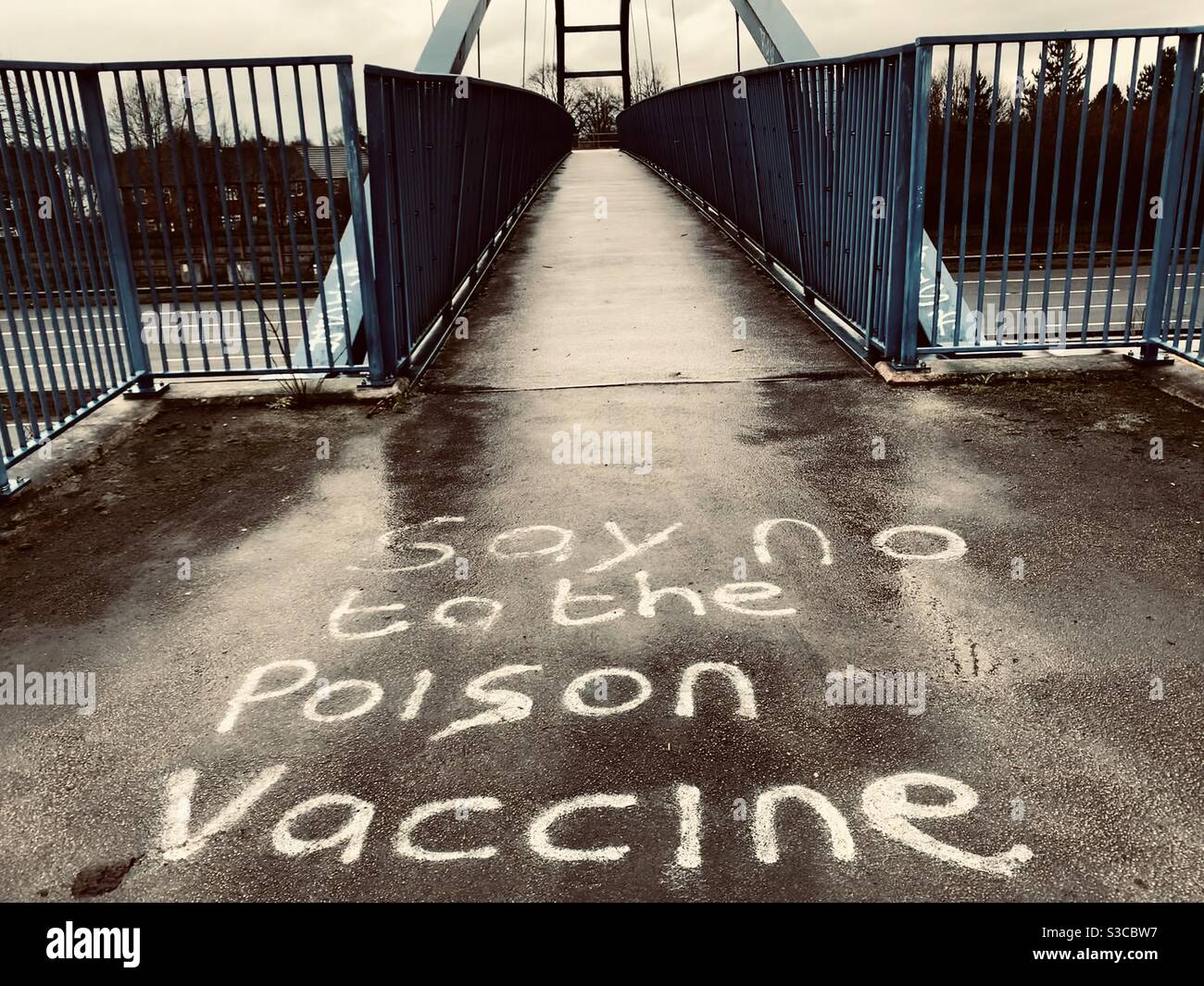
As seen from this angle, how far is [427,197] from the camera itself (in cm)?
720

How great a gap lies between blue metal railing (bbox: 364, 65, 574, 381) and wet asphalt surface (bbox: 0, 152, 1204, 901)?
923 millimetres

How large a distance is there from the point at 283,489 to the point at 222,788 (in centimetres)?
242

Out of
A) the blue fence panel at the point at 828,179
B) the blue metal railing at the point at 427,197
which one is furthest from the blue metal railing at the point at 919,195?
the blue metal railing at the point at 427,197

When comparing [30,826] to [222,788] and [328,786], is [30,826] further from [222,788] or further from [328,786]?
[328,786]

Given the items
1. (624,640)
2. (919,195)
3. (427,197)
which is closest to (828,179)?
(919,195)

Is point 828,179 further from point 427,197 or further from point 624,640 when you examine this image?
point 624,640

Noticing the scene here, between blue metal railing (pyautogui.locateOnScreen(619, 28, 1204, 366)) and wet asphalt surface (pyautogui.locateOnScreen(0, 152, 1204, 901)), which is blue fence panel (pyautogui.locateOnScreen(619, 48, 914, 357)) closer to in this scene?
blue metal railing (pyautogui.locateOnScreen(619, 28, 1204, 366))

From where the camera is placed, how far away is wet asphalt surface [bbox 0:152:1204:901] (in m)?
2.42

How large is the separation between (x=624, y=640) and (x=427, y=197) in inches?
191

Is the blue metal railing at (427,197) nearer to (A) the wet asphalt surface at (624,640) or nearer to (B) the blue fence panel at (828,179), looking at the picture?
(A) the wet asphalt surface at (624,640)

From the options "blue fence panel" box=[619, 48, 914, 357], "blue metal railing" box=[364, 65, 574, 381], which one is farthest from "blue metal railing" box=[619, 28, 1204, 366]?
"blue metal railing" box=[364, 65, 574, 381]
